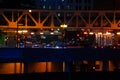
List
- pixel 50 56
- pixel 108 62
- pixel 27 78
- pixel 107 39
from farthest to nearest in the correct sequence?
pixel 107 39
pixel 108 62
pixel 50 56
pixel 27 78

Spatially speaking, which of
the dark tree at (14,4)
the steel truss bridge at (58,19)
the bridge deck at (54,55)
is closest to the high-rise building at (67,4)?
the dark tree at (14,4)

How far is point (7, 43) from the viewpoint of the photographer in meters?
66.9

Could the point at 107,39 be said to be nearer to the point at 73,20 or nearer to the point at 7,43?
the point at 73,20

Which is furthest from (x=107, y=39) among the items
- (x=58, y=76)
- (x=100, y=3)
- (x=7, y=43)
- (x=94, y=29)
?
(x=58, y=76)

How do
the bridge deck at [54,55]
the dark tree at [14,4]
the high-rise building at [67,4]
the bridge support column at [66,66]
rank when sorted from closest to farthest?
the bridge deck at [54,55] < the bridge support column at [66,66] < the dark tree at [14,4] < the high-rise building at [67,4]

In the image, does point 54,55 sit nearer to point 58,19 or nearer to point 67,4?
point 58,19

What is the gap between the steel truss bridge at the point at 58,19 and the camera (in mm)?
77750

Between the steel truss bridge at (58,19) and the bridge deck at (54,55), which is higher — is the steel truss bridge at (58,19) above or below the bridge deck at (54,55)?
above

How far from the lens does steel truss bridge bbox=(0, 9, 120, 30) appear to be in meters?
77.8

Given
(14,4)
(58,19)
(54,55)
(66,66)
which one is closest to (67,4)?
(14,4)

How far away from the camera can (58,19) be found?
8081 cm

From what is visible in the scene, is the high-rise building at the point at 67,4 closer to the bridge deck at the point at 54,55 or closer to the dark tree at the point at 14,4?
the dark tree at the point at 14,4

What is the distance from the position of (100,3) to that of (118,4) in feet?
42.0

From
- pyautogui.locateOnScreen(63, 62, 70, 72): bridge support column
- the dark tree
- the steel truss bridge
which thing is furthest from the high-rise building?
pyautogui.locateOnScreen(63, 62, 70, 72): bridge support column
